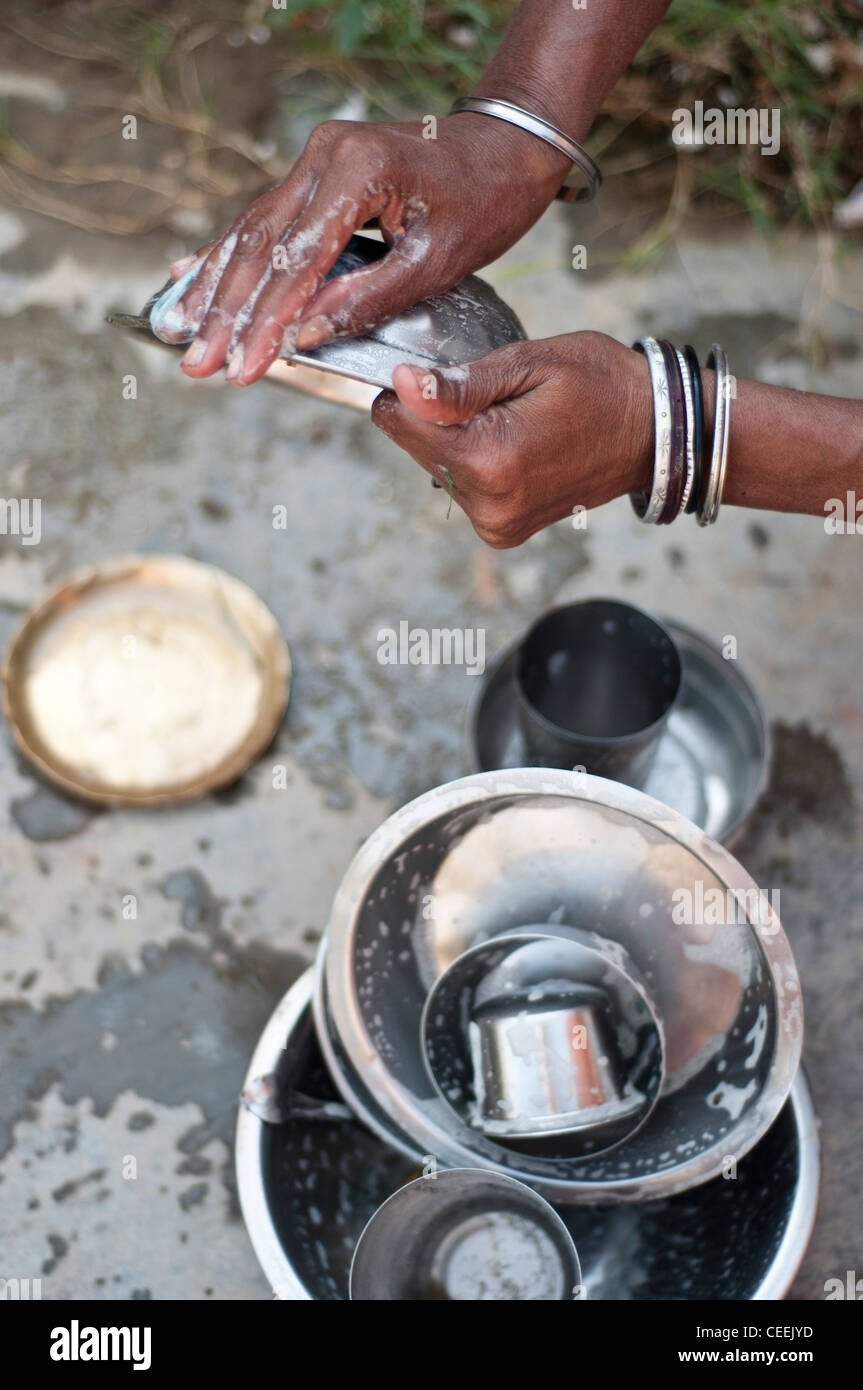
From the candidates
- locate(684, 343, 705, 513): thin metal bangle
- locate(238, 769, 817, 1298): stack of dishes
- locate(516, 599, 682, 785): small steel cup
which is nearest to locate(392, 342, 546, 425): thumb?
locate(684, 343, 705, 513): thin metal bangle

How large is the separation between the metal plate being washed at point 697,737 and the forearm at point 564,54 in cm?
91

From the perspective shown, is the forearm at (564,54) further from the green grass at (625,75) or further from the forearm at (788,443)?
the green grass at (625,75)

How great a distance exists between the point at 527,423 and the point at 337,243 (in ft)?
1.10

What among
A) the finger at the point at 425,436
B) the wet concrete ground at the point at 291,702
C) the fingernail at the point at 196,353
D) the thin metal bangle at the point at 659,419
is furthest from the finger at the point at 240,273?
the wet concrete ground at the point at 291,702

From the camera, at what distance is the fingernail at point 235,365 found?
1292 millimetres

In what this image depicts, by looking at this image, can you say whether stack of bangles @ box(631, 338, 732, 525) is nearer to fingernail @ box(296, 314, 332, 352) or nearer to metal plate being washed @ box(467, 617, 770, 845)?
fingernail @ box(296, 314, 332, 352)

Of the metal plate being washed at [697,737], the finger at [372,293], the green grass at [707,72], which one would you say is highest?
the green grass at [707,72]

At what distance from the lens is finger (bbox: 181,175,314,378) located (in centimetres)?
132

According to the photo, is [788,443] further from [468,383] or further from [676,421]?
[468,383]

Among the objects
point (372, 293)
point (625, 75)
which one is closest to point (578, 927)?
point (372, 293)

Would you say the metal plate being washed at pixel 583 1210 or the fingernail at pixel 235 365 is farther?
the metal plate being washed at pixel 583 1210

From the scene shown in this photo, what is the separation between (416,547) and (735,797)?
0.94 meters

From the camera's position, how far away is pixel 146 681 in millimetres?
2311
